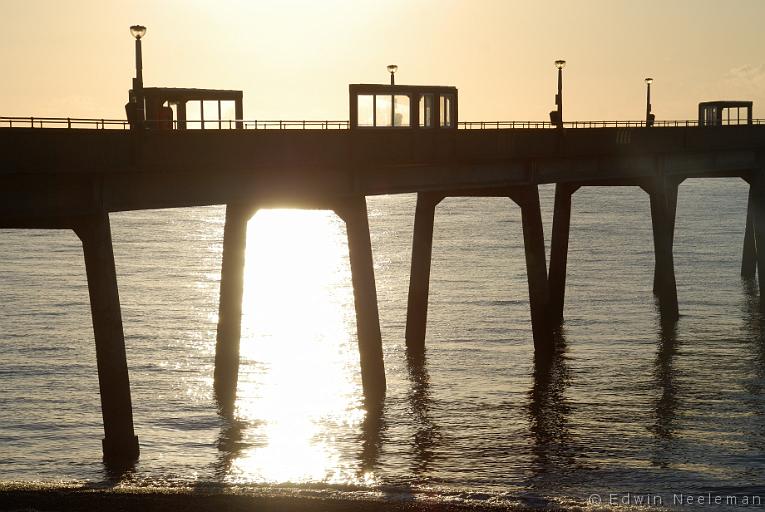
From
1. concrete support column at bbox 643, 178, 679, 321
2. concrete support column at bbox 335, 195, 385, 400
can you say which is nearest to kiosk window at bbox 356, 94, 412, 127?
concrete support column at bbox 335, 195, 385, 400

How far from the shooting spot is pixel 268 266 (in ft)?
366

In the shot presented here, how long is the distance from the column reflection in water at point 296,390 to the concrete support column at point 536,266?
8.19 m

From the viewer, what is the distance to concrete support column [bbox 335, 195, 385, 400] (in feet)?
140

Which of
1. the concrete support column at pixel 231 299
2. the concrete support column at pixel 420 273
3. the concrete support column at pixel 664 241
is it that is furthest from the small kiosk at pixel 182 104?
the concrete support column at pixel 664 241

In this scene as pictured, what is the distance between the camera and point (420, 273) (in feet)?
180

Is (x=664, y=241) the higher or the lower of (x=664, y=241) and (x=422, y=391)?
the higher

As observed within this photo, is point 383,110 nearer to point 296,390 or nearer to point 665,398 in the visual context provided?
point 296,390

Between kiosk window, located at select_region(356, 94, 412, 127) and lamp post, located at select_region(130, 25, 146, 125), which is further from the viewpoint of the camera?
kiosk window, located at select_region(356, 94, 412, 127)

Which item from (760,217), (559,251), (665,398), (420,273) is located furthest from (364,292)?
(760,217)

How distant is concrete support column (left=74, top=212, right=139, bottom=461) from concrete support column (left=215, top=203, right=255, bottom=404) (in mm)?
12148

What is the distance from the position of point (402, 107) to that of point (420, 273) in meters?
11.2

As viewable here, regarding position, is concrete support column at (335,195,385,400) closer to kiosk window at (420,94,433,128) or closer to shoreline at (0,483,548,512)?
kiosk window at (420,94,433,128)

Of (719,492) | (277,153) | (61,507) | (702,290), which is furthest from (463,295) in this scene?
(61,507)

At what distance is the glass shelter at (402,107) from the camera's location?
44.3 meters
